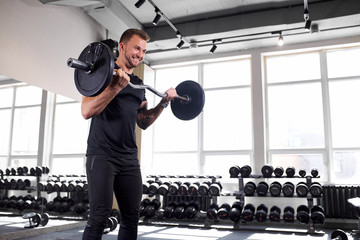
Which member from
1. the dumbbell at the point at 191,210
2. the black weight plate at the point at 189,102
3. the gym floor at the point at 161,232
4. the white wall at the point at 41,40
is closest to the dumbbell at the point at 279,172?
the gym floor at the point at 161,232

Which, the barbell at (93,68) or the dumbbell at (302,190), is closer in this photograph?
the barbell at (93,68)

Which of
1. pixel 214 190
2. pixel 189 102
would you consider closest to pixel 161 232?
pixel 214 190

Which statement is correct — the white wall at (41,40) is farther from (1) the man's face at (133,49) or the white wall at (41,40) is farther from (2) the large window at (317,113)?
(2) the large window at (317,113)

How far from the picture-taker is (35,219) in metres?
3.85

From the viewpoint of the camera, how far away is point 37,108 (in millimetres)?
3908

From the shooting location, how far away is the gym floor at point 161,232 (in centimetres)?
360

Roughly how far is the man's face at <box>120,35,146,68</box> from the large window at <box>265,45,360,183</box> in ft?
15.0

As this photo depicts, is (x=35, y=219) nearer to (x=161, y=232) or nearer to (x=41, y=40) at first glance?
(x=161, y=232)

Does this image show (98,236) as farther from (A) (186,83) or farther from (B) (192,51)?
(B) (192,51)

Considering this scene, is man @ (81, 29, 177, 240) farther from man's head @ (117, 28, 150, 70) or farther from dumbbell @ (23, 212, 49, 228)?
dumbbell @ (23, 212, 49, 228)

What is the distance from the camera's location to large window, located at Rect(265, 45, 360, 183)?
17.3ft

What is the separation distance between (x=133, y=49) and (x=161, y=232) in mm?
3409

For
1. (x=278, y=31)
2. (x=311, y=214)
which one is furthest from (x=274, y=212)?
(x=278, y=31)

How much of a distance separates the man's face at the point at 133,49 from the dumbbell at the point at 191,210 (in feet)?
12.0
